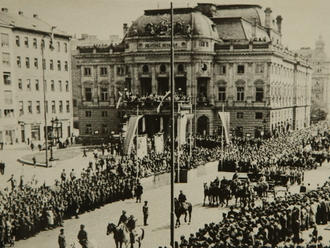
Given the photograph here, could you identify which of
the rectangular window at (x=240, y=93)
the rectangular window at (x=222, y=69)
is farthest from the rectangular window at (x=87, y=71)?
the rectangular window at (x=240, y=93)

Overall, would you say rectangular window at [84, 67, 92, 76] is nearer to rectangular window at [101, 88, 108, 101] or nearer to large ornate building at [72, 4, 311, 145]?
large ornate building at [72, 4, 311, 145]

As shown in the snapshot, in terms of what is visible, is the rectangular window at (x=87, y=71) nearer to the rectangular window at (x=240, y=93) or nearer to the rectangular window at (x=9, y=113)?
the rectangular window at (x=240, y=93)

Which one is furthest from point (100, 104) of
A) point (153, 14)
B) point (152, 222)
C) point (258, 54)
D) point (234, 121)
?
point (152, 222)

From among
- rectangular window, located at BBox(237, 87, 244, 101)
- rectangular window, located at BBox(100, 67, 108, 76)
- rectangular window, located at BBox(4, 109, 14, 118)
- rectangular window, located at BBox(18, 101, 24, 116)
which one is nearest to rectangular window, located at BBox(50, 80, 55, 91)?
rectangular window, located at BBox(18, 101, 24, 116)

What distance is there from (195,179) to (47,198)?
15072mm

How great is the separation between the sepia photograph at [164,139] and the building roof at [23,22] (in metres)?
0.11

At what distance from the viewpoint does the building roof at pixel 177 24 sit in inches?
2234

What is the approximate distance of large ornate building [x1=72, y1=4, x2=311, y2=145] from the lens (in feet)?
189

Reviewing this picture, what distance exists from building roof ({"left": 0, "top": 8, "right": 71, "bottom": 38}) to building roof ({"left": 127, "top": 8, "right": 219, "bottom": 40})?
2752 cm

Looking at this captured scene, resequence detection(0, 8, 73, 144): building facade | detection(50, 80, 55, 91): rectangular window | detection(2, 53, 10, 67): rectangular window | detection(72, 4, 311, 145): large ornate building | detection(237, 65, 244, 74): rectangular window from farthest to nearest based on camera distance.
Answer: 1. detection(237, 65, 244, 74): rectangular window
2. detection(72, 4, 311, 145): large ornate building
3. detection(50, 80, 55, 91): rectangular window
4. detection(0, 8, 73, 144): building facade
5. detection(2, 53, 10, 67): rectangular window

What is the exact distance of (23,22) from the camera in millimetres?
28844

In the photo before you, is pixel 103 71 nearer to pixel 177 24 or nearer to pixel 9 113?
pixel 177 24

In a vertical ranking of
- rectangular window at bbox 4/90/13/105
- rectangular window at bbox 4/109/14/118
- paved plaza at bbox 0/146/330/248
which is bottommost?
paved plaza at bbox 0/146/330/248

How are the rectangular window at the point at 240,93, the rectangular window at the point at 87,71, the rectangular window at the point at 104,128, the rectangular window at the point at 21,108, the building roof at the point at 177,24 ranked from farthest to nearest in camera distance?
the rectangular window at the point at 87,71
the rectangular window at the point at 104,128
the rectangular window at the point at 240,93
the building roof at the point at 177,24
the rectangular window at the point at 21,108
